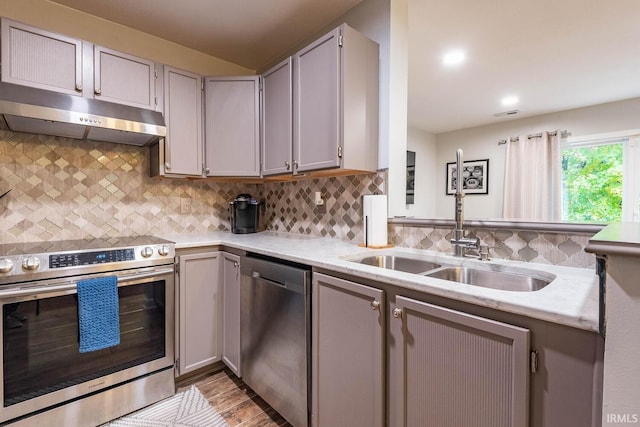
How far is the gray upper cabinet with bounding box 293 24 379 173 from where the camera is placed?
1721mm

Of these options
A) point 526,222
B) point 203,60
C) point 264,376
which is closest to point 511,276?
point 526,222

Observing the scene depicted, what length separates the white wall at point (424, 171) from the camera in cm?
505

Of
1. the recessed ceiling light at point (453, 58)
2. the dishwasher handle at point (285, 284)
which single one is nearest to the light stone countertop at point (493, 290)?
the dishwasher handle at point (285, 284)

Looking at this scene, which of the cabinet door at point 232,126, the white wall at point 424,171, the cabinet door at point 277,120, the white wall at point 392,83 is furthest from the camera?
the white wall at point 424,171

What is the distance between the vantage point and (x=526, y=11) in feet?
6.68

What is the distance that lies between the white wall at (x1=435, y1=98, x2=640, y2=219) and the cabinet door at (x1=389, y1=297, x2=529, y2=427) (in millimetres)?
4391

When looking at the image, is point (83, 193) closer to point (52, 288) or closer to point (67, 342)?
point (52, 288)

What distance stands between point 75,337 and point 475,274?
6.70 feet

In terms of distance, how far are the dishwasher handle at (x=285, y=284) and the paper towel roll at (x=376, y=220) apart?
21.2 inches

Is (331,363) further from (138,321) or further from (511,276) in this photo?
(138,321)

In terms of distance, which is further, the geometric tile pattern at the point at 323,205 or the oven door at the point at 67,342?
the geometric tile pattern at the point at 323,205

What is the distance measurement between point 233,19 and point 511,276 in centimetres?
240

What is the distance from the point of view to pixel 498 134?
465cm

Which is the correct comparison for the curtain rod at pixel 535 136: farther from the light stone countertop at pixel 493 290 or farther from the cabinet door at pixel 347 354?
the cabinet door at pixel 347 354
